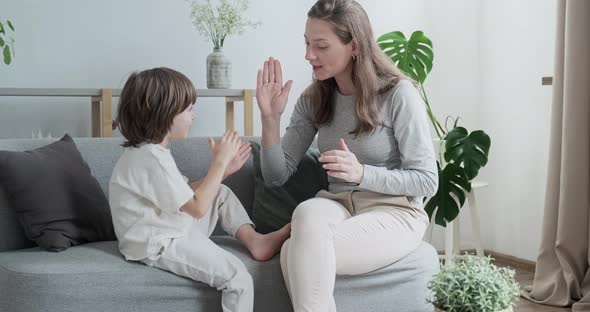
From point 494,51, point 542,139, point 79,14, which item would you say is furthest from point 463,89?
point 79,14

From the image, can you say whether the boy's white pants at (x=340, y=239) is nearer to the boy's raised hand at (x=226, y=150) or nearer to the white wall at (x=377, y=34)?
the boy's raised hand at (x=226, y=150)

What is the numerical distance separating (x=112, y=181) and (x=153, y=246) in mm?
255

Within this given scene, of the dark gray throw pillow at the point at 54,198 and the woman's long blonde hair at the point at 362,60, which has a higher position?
the woman's long blonde hair at the point at 362,60

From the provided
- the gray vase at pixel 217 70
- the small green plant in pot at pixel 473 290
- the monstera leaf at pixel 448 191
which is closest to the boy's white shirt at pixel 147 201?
the small green plant in pot at pixel 473 290

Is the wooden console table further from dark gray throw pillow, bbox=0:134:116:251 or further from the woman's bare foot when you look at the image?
the woman's bare foot

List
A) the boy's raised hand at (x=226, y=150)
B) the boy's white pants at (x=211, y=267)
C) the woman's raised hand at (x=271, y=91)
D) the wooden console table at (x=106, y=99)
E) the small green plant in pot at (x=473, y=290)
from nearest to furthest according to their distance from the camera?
the small green plant in pot at (x=473, y=290) < the boy's white pants at (x=211, y=267) < the boy's raised hand at (x=226, y=150) < the woman's raised hand at (x=271, y=91) < the wooden console table at (x=106, y=99)

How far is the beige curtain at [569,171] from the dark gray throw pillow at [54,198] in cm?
190

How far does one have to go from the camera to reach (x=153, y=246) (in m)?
2.28

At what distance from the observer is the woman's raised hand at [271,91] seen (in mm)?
2693

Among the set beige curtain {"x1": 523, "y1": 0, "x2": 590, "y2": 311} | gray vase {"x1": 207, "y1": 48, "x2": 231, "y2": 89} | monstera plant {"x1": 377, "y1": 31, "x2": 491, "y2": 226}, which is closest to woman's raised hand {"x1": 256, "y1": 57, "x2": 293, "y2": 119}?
gray vase {"x1": 207, "y1": 48, "x2": 231, "y2": 89}

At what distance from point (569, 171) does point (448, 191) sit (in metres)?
0.59

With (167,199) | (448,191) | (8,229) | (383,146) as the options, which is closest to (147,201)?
(167,199)

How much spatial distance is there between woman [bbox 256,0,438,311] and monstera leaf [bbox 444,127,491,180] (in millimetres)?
1083

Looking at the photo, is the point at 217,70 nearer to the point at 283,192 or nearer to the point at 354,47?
the point at 283,192
